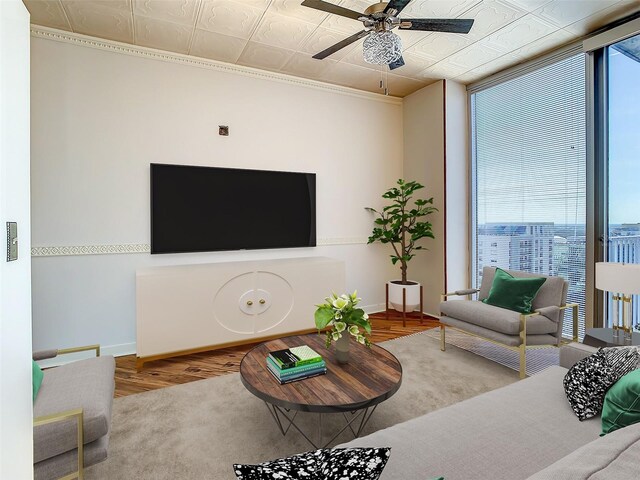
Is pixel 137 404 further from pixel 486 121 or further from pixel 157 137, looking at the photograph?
pixel 486 121

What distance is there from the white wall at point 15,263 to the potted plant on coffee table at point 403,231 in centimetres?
370

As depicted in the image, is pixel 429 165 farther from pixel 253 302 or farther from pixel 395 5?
pixel 253 302

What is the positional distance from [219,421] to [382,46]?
107 inches

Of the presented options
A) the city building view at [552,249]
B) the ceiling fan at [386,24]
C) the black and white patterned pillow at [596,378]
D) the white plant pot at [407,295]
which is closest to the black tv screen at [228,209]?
the white plant pot at [407,295]

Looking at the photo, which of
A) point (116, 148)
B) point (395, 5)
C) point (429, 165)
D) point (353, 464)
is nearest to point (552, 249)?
point (429, 165)

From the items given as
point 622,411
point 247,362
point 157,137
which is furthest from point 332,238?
point 622,411

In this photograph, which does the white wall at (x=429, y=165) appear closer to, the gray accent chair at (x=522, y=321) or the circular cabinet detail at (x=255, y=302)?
the gray accent chair at (x=522, y=321)

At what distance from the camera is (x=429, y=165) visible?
14.9 ft

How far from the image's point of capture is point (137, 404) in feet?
7.95

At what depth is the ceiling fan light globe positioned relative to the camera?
2467 millimetres

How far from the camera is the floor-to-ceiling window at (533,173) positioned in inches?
136

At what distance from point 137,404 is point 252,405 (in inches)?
31.1

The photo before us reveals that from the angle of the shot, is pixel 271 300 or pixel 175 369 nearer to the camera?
pixel 175 369

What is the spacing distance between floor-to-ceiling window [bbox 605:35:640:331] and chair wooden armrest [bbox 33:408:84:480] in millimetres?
3982
